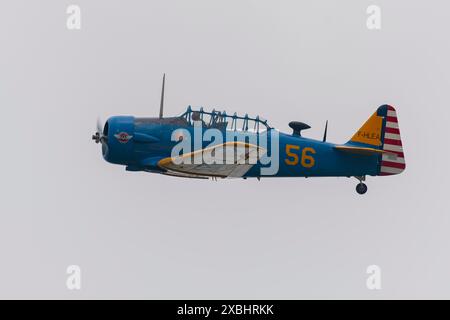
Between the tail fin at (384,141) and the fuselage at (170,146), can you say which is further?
the tail fin at (384,141)

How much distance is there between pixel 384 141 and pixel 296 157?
171 centimetres

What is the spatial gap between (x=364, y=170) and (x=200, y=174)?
314cm

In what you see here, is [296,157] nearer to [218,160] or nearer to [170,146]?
[218,160]

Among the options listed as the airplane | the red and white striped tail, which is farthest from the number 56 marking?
the red and white striped tail

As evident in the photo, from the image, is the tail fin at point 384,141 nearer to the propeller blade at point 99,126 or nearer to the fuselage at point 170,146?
the fuselage at point 170,146

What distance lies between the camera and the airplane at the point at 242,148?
25.6 meters

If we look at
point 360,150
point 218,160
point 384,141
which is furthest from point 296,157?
point 218,160

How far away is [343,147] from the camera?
26688mm

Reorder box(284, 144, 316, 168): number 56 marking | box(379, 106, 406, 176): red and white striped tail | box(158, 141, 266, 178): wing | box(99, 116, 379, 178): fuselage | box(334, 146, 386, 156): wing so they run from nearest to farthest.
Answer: box(158, 141, 266, 178): wing, box(99, 116, 379, 178): fuselage, box(284, 144, 316, 168): number 56 marking, box(334, 146, 386, 156): wing, box(379, 106, 406, 176): red and white striped tail

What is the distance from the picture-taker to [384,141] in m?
27.0

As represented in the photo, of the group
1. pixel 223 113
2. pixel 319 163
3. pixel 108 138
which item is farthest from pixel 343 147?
pixel 108 138

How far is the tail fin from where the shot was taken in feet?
88.3

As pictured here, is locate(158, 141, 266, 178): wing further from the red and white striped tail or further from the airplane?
the red and white striped tail

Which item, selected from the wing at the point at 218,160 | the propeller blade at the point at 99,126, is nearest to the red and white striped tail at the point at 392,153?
the wing at the point at 218,160
